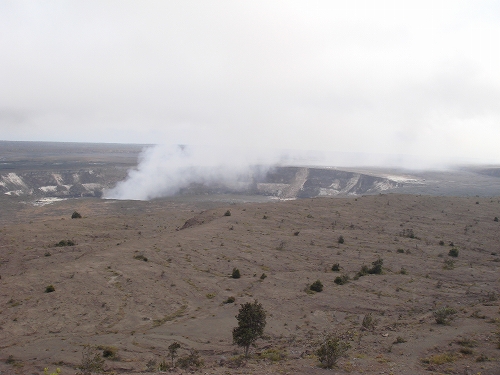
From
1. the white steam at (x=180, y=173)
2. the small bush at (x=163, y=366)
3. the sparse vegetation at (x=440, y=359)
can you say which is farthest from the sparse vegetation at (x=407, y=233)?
the white steam at (x=180, y=173)

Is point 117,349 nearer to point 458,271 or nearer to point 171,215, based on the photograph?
point 458,271

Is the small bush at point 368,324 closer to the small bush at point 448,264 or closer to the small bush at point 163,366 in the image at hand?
the small bush at point 163,366

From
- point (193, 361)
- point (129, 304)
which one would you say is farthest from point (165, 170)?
point (193, 361)

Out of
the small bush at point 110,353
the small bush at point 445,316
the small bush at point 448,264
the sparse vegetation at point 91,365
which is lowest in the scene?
the small bush at point 110,353

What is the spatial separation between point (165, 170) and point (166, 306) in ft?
414

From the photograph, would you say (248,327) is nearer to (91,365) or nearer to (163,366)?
(163,366)

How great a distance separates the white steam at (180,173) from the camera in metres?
134

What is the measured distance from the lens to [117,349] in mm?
19609

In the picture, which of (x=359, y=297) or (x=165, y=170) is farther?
(x=165, y=170)

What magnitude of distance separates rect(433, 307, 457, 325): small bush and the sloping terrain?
398mm

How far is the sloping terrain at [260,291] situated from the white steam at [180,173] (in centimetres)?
7833

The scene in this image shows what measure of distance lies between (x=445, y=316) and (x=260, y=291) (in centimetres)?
1328

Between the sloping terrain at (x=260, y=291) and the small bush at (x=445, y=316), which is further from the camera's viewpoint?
the small bush at (x=445, y=316)

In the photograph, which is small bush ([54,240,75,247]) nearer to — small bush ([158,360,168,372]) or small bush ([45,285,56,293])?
small bush ([45,285,56,293])
